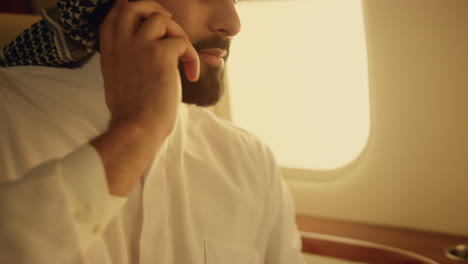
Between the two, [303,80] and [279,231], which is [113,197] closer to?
[279,231]

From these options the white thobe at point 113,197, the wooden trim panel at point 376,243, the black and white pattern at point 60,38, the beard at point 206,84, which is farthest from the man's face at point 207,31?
the wooden trim panel at point 376,243

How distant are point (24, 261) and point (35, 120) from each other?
1.39 ft

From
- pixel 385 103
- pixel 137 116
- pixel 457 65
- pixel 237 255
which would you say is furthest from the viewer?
pixel 385 103

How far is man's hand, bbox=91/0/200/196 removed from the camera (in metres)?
0.55

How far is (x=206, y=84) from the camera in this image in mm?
1030

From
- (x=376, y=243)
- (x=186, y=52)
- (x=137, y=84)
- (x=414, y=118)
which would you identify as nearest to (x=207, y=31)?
(x=186, y=52)

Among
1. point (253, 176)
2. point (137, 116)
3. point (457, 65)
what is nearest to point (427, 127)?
point (457, 65)

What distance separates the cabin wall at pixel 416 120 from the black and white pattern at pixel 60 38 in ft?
2.69

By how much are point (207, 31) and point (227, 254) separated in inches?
21.2

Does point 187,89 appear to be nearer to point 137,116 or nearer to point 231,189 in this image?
point 231,189

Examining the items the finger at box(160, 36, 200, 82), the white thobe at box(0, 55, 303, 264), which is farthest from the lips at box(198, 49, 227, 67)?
the finger at box(160, 36, 200, 82)

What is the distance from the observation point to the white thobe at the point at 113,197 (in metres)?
0.51

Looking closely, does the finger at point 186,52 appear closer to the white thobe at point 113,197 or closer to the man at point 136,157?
the man at point 136,157

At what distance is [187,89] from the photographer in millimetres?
1043
